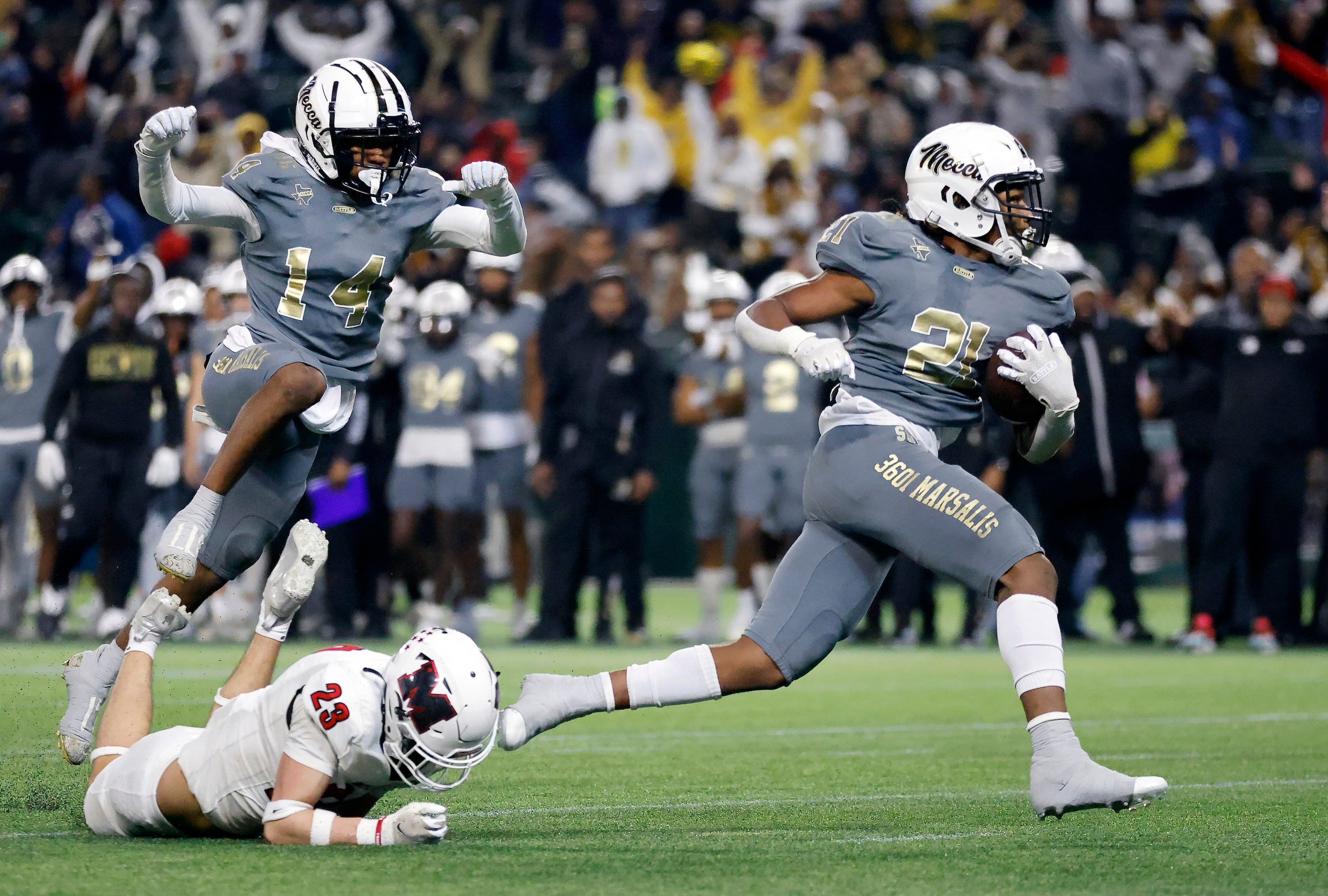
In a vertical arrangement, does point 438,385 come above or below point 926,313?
above

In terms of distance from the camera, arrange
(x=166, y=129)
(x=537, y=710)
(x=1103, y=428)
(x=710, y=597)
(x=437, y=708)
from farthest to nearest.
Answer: (x=710, y=597)
(x=1103, y=428)
(x=166, y=129)
(x=537, y=710)
(x=437, y=708)

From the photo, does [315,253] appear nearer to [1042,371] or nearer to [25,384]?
[1042,371]

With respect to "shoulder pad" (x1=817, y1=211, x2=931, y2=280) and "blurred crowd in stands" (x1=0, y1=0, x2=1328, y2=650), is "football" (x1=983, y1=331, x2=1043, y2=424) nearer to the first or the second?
"shoulder pad" (x1=817, y1=211, x2=931, y2=280)

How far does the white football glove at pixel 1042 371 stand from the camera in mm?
4777

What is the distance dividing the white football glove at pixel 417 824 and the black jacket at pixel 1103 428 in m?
7.55

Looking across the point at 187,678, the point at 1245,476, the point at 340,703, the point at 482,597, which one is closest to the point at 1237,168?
the point at 1245,476

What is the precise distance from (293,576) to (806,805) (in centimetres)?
159

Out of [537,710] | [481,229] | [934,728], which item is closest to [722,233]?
[934,728]

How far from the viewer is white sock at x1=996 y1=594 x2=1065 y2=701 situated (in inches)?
180

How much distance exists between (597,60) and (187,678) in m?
9.62

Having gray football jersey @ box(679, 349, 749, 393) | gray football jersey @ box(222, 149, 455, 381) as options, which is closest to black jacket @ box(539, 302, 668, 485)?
gray football jersey @ box(679, 349, 749, 393)

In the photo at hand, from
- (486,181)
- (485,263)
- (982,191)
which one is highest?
(485,263)

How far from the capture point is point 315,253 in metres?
5.54

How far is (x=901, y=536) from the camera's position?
4.69m
